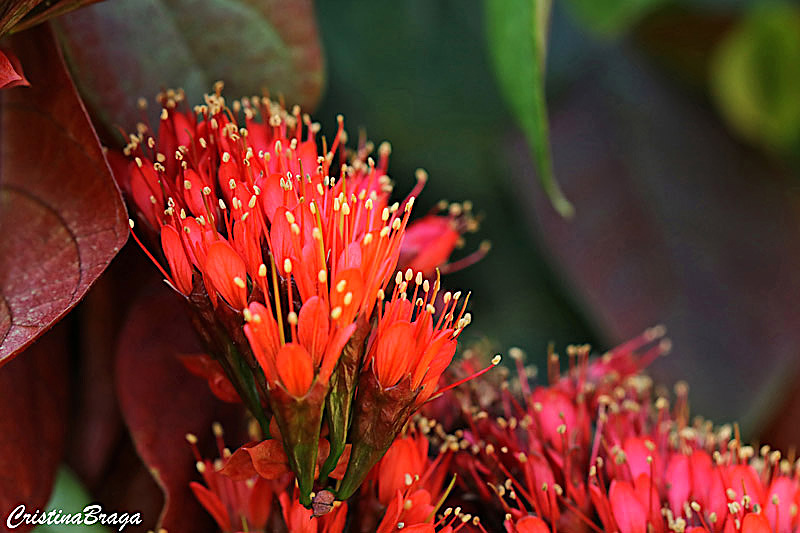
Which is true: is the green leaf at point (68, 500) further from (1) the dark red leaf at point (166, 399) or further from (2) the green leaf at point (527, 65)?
(2) the green leaf at point (527, 65)

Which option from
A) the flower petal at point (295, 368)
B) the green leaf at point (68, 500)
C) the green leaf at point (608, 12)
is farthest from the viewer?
the green leaf at point (608, 12)

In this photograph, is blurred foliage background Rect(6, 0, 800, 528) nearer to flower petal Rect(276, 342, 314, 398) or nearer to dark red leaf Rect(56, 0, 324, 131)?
dark red leaf Rect(56, 0, 324, 131)

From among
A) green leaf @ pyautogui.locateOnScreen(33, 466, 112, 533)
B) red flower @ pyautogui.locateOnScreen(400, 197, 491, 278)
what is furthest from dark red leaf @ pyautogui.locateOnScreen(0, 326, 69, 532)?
red flower @ pyautogui.locateOnScreen(400, 197, 491, 278)

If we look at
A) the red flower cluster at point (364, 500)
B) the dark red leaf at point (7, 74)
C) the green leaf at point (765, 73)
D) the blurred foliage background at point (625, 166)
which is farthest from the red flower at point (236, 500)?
the green leaf at point (765, 73)

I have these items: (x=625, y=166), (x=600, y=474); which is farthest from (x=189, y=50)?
(x=625, y=166)

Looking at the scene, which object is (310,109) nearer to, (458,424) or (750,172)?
(458,424)

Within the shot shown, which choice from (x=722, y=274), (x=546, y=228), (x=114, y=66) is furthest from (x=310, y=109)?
(x=722, y=274)
